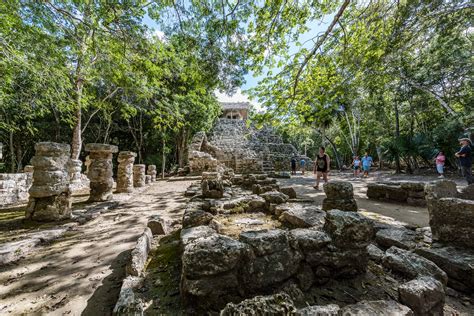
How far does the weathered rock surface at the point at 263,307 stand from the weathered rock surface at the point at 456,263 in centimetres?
204

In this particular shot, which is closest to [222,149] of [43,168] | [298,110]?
[298,110]

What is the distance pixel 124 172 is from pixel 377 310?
9015mm

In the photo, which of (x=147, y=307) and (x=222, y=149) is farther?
(x=222, y=149)

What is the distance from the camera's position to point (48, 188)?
13.2 feet

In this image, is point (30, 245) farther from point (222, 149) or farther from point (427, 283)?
point (222, 149)

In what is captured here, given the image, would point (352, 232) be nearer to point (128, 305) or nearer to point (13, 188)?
point (128, 305)

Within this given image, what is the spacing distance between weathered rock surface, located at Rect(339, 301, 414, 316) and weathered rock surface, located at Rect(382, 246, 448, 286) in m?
0.79

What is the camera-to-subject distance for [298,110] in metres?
5.45

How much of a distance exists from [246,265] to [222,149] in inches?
739

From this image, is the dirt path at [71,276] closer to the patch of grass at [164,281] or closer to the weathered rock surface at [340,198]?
the patch of grass at [164,281]

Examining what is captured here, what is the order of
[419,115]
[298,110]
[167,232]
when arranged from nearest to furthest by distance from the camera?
[167,232], [298,110], [419,115]

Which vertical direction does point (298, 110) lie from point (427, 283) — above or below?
above

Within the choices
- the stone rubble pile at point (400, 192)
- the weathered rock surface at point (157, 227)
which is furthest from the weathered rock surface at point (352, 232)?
the stone rubble pile at point (400, 192)

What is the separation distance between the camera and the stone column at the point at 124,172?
8.02 meters
